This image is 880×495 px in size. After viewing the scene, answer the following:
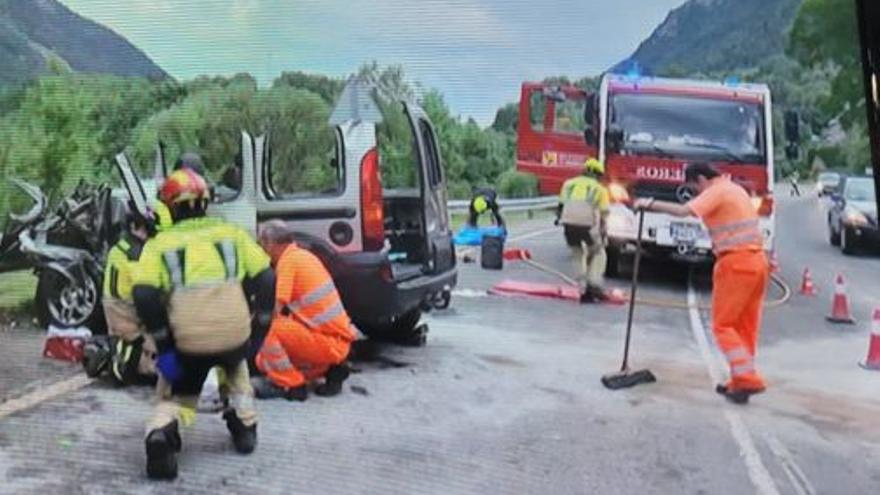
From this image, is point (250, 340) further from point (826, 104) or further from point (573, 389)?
point (826, 104)

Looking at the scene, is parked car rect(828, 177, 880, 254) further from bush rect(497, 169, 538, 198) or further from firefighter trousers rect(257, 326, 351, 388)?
firefighter trousers rect(257, 326, 351, 388)

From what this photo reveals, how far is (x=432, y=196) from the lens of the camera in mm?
2031

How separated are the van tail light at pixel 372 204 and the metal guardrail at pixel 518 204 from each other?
0.14 m

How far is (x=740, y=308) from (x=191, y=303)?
1176 millimetres

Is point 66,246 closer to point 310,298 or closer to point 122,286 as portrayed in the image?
point 122,286

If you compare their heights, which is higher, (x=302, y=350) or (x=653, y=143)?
(x=653, y=143)

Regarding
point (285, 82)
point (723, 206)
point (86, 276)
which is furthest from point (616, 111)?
point (86, 276)

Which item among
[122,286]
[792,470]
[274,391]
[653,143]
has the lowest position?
[792,470]

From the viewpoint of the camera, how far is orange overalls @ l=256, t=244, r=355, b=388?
188 cm

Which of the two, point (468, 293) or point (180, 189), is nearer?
point (180, 189)

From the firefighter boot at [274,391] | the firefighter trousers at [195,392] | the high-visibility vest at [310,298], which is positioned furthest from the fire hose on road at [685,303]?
the firefighter trousers at [195,392]

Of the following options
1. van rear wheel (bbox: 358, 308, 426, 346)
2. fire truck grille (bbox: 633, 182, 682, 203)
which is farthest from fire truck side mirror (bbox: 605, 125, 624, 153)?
van rear wheel (bbox: 358, 308, 426, 346)

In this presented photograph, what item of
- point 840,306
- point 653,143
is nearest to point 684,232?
point 653,143

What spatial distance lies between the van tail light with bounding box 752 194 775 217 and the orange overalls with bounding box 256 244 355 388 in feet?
2.84
